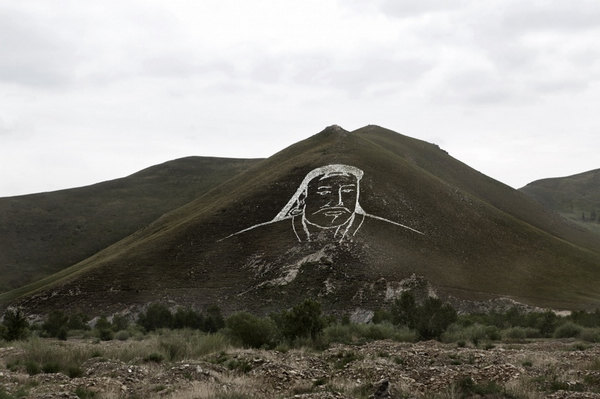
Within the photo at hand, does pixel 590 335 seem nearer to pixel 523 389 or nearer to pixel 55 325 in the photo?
pixel 523 389

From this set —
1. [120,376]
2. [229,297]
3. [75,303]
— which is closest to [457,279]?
[229,297]

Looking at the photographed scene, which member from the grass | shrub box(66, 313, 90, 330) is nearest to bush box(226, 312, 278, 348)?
the grass

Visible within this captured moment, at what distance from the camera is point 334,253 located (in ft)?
166

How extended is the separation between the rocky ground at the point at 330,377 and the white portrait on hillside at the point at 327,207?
3584 centimetres

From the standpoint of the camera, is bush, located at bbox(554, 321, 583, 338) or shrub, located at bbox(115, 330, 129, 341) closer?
bush, located at bbox(554, 321, 583, 338)

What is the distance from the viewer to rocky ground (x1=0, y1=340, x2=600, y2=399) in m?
12.6

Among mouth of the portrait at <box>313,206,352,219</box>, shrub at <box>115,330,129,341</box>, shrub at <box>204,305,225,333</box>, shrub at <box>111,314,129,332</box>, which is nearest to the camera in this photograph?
shrub at <box>115,330,129,341</box>

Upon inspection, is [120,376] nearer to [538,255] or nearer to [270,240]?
[270,240]

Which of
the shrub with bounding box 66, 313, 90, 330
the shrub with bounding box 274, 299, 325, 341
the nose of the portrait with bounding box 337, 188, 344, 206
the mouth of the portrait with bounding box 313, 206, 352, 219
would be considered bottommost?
the shrub with bounding box 66, 313, 90, 330

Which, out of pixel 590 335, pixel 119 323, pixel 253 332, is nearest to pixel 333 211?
pixel 119 323

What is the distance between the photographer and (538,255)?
194 ft

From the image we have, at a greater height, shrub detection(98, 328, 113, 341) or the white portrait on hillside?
the white portrait on hillside

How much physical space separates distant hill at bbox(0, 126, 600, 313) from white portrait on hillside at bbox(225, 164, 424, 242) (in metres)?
0.15

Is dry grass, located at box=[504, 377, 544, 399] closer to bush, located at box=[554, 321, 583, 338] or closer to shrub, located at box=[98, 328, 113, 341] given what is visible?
bush, located at box=[554, 321, 583, 338]
